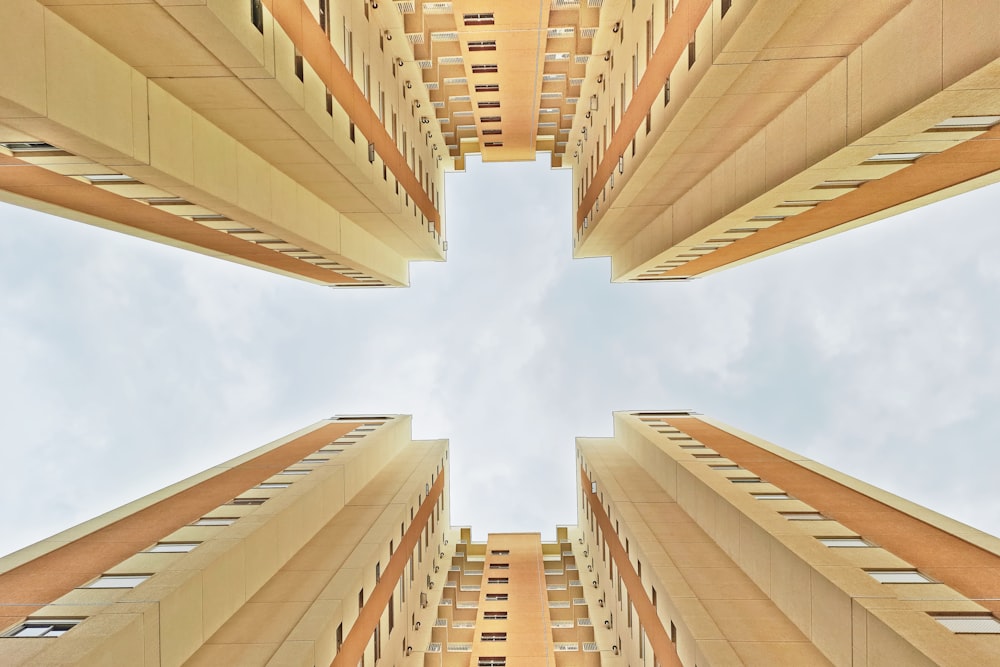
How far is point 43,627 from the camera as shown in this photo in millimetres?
13641

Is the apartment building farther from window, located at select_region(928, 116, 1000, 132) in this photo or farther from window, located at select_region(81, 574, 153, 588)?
window, located at select_region(928, 116, 1000, 132)

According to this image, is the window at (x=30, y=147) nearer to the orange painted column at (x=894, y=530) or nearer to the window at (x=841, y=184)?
the window at (x=841, y=184)

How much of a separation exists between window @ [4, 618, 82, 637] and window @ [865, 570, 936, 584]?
20.5 m

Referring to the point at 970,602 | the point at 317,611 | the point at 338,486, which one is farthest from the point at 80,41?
the point at 970,602

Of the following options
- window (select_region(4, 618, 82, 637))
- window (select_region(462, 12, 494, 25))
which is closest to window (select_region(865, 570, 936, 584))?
window (select_region(4, 618, 82, 637))

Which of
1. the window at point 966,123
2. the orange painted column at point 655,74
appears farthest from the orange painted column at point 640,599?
the orange painted column at point 655,74

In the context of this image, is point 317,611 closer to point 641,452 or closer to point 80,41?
point 80,41

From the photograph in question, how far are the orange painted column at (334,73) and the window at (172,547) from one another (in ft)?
53.5

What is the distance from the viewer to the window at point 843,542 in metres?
17.7

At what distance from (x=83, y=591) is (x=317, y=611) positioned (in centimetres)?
665

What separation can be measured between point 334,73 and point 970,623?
25.1 meters

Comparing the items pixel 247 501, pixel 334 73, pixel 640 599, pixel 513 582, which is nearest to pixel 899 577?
pixel 640 599

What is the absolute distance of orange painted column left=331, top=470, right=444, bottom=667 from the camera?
2036 cm

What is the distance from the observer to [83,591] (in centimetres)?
1510
